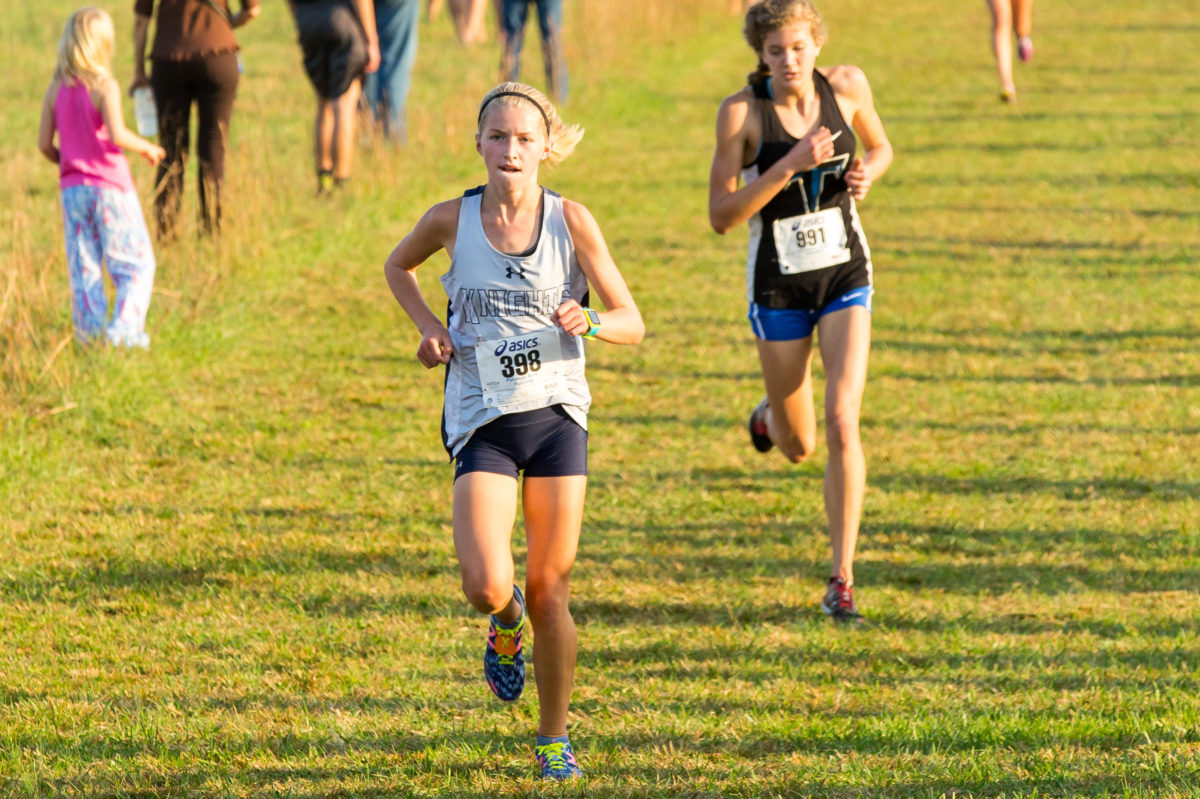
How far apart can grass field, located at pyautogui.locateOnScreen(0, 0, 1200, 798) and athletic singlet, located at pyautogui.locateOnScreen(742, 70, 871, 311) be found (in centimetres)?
108

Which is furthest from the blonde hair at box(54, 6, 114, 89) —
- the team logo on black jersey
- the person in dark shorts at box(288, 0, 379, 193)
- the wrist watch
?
the wrist watch

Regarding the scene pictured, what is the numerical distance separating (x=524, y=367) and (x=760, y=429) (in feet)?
8.89

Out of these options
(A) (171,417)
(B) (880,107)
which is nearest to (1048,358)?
(A) (171,417)

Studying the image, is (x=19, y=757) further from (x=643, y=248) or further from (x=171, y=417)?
(x=643, y=248)

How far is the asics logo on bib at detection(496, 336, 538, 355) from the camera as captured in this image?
152 inches

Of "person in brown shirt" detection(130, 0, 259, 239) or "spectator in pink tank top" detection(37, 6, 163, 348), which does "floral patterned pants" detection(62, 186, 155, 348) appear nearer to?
"spectator in pink tank top" detection(37, 6, 163, 348)

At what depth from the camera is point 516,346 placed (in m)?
3.87

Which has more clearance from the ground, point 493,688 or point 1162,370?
point 1162,370

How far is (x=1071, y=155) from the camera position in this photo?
13.1m

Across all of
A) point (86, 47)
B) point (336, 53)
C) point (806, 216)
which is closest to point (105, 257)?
point (86, 47)

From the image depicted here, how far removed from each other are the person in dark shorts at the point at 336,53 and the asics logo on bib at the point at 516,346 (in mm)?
6650

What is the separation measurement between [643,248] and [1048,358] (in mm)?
3408

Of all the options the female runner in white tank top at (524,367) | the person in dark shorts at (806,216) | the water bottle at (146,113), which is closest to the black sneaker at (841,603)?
the person in dark shorts at (806,216)

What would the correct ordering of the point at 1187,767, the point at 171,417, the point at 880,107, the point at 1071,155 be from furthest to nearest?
the point at 880,107 < the point at 1071,155 < the point at 171,417 < the point at 1187,767
